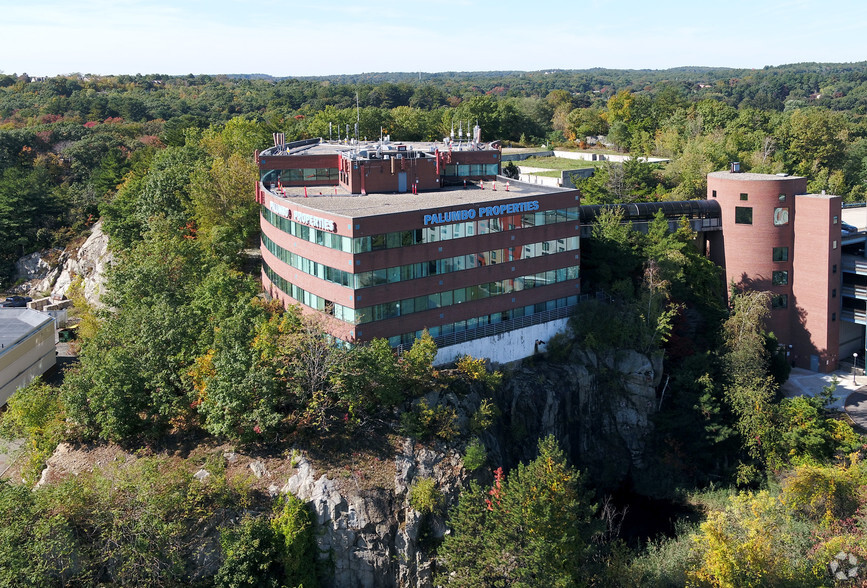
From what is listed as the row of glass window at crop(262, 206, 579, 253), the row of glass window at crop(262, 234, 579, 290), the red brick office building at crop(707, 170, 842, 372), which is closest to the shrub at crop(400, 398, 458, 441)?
the row of glass window at crop(262, 234, 579, 290)

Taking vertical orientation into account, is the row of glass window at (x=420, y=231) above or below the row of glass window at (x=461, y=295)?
above

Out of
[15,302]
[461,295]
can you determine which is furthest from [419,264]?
[15,302]

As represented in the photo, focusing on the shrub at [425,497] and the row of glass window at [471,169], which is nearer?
the shrub at [425,497]

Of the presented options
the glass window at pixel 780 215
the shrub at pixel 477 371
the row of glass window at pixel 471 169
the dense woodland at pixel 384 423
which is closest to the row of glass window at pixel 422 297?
the dense woodland at pixel 384 423

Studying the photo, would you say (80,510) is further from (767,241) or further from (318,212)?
(767,241)

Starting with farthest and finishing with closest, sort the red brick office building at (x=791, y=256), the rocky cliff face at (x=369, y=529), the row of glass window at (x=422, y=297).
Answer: the red brick office building at (x=791, y=256) < the row of glass window at (x=422, y=297) < the rocky cliff face at (x=369, y=529)

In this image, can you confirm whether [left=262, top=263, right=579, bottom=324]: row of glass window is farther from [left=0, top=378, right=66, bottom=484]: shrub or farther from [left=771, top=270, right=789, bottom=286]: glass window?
[left=771, top=270, right=789, bottom=286]: glass window

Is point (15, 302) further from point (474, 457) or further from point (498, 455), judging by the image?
point (474, 457)

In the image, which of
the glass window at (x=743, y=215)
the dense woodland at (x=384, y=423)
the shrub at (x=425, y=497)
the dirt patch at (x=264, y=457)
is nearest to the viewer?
the dense woodland at (x=384, y=423)

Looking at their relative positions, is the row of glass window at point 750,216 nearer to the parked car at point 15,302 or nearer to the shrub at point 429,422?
the shrub at point 429,422
